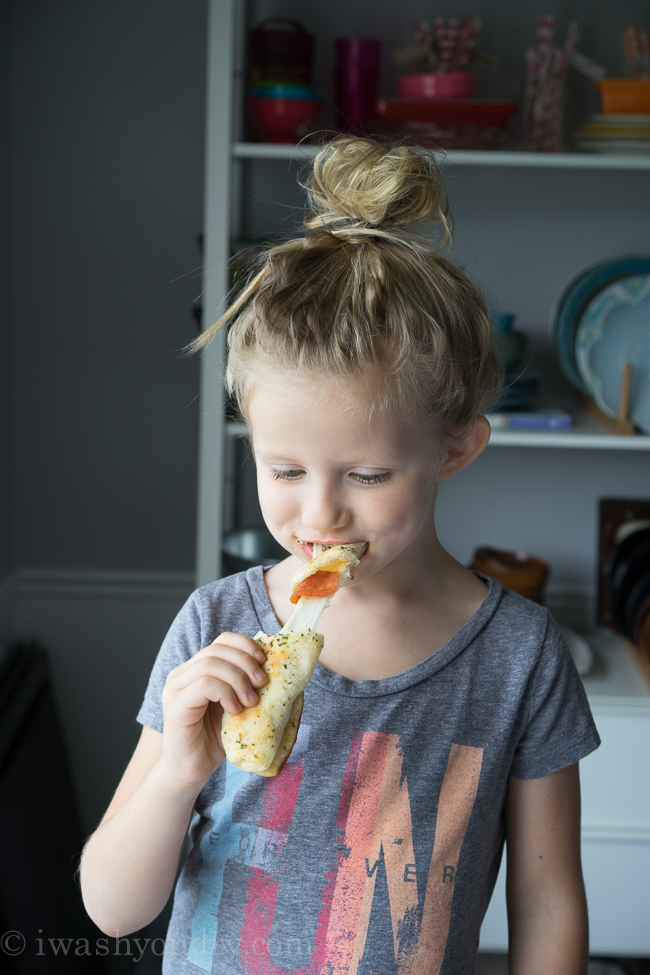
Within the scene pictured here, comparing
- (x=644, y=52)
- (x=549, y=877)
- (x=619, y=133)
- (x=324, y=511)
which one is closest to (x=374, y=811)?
(x=549, y=877)

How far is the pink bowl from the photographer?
1711 mm

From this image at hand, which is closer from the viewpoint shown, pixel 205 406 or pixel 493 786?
pixel 493 786

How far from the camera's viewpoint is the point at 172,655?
2.90 feet

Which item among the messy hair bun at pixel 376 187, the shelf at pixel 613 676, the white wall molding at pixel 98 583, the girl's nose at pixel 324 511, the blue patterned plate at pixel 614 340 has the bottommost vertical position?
the shelf at pixel 613 676

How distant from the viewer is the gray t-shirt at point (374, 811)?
2.75 ft

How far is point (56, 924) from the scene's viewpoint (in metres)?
1.73

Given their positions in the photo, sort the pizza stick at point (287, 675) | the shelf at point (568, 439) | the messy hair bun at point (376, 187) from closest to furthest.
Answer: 1. the pizza stick at point (287, 675)
2. the messy hair bun at point (376, 187)
3. the shelf at point (568, 439)

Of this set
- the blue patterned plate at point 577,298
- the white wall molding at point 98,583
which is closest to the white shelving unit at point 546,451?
the blue patterned plate at point 577,298

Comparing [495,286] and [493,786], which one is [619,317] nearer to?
[495,286]

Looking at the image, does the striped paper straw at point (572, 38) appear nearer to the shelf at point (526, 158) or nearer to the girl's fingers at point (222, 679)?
the shelf at point (526, 158)

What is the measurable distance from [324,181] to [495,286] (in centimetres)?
129

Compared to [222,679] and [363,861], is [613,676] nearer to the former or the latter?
[363,861]

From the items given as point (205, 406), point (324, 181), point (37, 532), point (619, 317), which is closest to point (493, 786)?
point (324, 181)

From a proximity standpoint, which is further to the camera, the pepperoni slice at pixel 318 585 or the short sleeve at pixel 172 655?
the short sleeve at pixel 172 655
